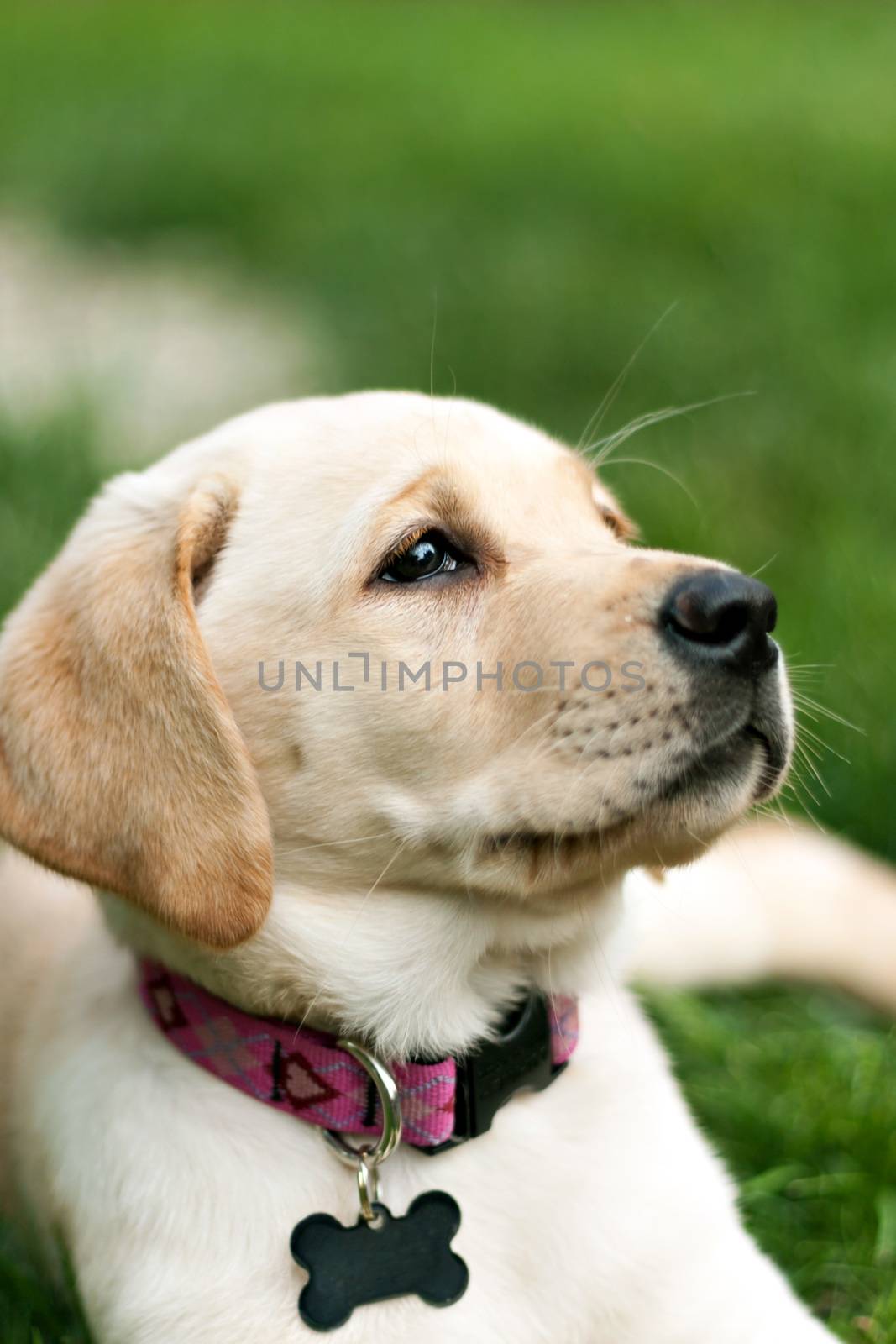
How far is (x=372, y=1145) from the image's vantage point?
2.42 metres

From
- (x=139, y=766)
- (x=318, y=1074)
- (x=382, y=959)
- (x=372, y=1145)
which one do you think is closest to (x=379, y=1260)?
(x=372, y=1145)

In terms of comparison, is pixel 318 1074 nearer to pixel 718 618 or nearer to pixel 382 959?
pixel 382 959

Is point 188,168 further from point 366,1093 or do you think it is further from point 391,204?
point 366,1093

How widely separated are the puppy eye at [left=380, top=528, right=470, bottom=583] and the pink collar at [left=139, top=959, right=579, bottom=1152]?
2.62ft

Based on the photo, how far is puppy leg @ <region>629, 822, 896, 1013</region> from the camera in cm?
373

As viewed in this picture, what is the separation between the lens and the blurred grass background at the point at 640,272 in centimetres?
→ 335

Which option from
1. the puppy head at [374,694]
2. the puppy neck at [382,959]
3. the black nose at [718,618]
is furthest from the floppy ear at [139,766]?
the black nose at [718,618]

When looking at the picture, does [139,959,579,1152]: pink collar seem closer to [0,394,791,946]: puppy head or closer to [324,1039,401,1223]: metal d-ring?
[324,1039,401,1223]: metal d-ring

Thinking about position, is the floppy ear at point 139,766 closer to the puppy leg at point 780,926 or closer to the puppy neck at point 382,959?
the puppy neck at point 382,959

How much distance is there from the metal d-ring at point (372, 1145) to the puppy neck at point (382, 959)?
0.09 m

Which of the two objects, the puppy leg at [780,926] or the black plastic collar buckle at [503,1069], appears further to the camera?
the puppy leg at [780,926]

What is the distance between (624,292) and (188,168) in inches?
131

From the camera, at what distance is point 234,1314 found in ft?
7.56

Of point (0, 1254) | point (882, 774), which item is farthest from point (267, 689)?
point (882, 774)
